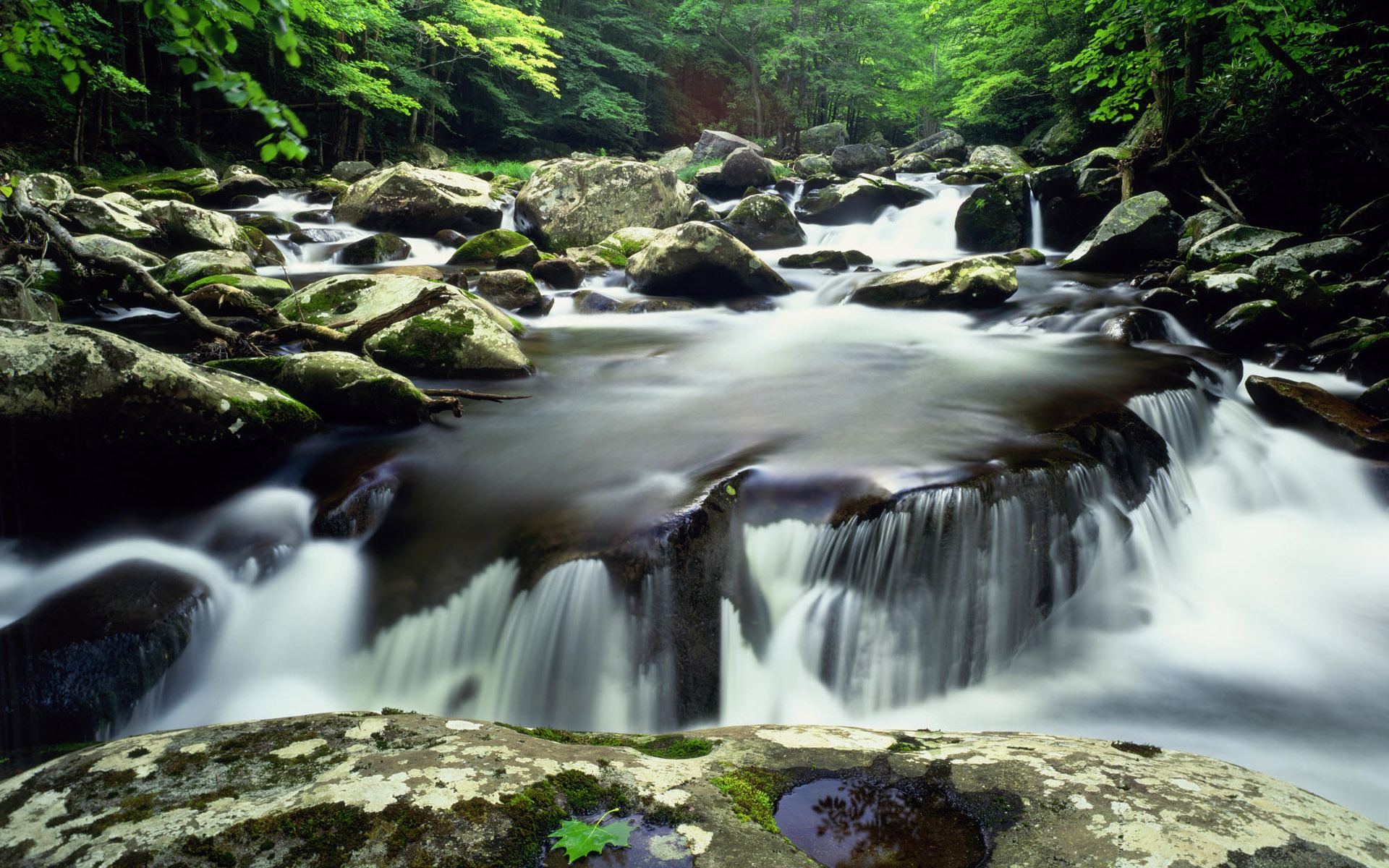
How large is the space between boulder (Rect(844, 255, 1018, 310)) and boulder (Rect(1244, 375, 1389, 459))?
3633mm

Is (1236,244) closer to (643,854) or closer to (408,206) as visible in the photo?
(643,854)

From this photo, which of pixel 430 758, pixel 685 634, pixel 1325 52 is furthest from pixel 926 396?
pixel 1325 52

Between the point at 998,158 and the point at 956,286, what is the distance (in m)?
16.2

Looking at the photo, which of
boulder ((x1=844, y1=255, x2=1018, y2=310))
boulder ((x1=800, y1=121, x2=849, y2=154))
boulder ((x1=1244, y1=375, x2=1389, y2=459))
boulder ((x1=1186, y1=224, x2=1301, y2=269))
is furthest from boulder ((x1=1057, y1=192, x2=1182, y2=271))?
boulder ((x1=800, y1=121, x2=849, y2=154))

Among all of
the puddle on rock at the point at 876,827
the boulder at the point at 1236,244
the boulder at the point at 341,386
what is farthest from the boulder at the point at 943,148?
the puddle on rock at the point at 876,827

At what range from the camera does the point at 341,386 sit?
513cm

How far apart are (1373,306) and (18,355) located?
40.0 feet

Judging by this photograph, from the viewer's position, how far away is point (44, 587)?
135 inches

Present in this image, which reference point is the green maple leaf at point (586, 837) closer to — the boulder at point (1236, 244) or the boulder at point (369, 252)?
the boulder at point (1236, 244)

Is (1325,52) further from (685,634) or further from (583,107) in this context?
(583,107)

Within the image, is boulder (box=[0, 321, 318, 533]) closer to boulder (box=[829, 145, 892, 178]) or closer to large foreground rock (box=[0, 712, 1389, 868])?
large foreground rock (box=[0, 712, 1389, 868])

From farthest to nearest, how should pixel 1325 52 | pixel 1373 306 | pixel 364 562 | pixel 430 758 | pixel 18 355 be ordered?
pixel 1325 52 → pixel 1373 306 → pixel 364 562 → pixel 18 355 → pixel 430 758

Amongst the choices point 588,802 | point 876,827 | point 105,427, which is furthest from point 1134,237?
point 105,427

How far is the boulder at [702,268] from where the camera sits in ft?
34.7
